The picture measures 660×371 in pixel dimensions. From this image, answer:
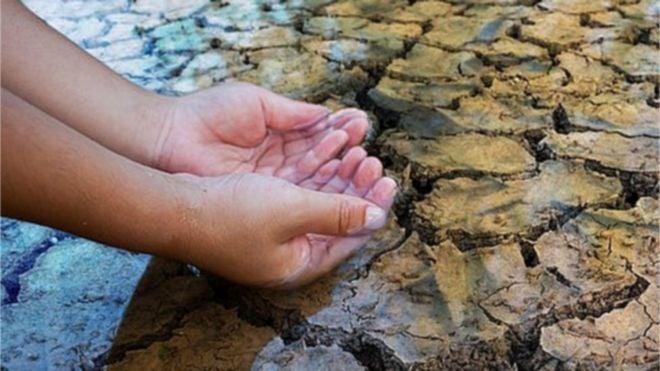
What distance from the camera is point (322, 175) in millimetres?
1139

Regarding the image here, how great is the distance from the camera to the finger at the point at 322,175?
44.6 inches

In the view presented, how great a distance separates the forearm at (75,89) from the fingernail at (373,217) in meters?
0.31

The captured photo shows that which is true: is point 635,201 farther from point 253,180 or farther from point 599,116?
point 253,180

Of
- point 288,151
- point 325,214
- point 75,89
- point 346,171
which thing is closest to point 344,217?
point 325,214

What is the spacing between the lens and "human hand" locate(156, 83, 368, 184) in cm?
113

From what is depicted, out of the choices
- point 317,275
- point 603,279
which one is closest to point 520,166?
point 603,279

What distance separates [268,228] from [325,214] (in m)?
0.07

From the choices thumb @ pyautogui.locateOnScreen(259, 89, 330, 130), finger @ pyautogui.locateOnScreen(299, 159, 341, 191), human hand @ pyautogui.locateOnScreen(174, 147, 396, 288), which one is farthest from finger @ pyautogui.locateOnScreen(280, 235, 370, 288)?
thumb @ pyautogui.locateOnScreen(259, 89, 330, 130)

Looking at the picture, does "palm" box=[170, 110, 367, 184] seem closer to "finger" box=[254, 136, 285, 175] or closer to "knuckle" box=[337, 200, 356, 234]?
"finger" box=[254, 136, 285, 175]

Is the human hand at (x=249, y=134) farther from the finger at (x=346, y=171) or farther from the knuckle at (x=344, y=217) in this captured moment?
the knuckle at (x=344, y=217)

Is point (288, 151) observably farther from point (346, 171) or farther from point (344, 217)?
point (344, 217)

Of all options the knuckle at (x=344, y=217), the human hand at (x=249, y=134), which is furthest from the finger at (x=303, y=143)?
the knuckle at (x=344, y=217)

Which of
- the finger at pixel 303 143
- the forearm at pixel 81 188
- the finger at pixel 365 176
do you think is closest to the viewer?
the forearm at pixel 81 188

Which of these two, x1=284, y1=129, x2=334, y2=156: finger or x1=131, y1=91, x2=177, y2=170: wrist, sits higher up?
x1=131, y1=91, x2=177, y2=170: wrist
